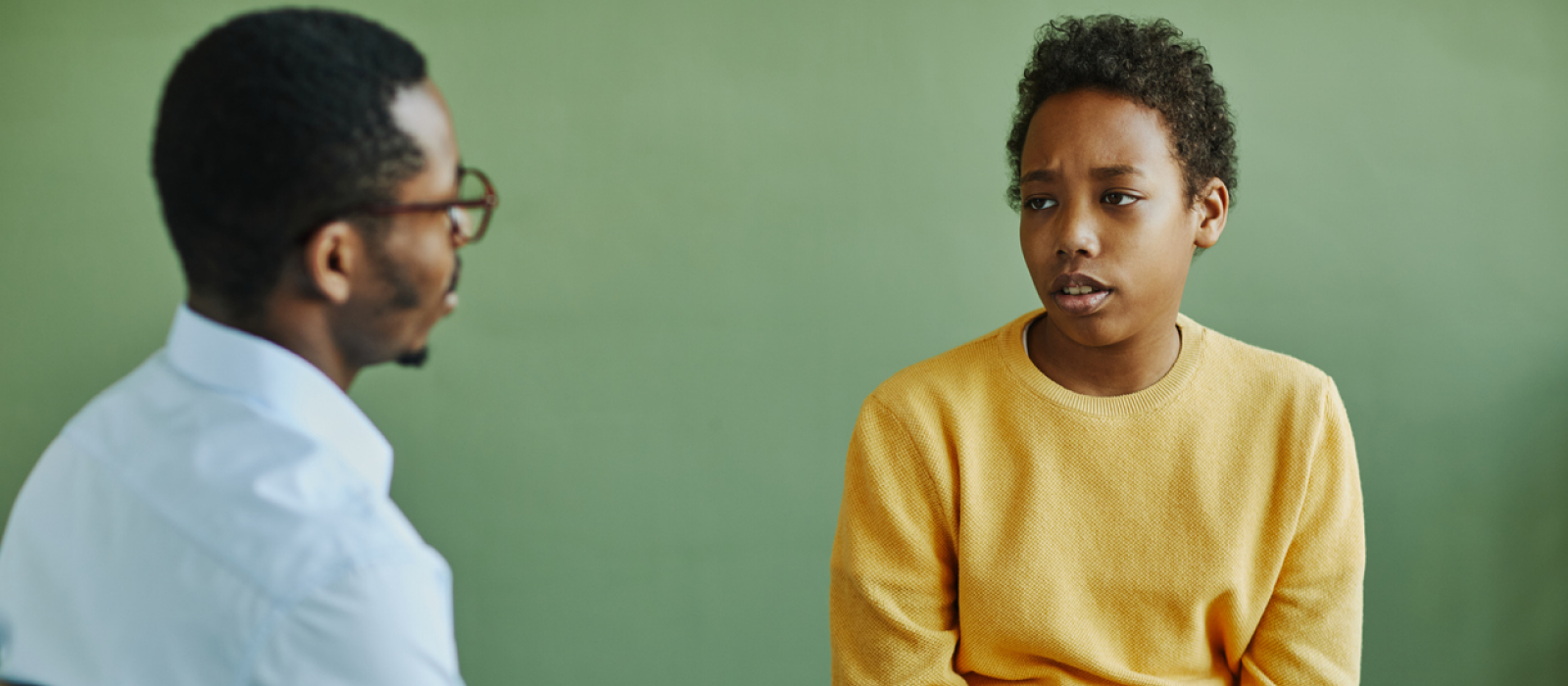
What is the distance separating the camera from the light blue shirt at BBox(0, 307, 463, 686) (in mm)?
573

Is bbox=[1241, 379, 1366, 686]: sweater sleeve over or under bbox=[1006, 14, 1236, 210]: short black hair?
under

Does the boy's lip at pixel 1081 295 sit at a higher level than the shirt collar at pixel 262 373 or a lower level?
higher

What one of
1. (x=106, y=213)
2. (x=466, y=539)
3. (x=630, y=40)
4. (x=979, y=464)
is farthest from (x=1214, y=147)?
(x=106, y=213)

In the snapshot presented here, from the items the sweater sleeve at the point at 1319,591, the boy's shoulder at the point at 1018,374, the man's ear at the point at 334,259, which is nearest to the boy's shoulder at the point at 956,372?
the boy's shoulder at the point at 1018,374

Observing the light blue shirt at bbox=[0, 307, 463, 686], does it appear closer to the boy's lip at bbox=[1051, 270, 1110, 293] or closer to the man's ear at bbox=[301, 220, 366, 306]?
the man's ear at bbox=[301, 220, 366, 306]

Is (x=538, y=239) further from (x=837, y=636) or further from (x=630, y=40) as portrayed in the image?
(x=837, y=636)

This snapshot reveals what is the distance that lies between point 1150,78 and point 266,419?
86 cm

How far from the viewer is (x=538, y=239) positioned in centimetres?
159

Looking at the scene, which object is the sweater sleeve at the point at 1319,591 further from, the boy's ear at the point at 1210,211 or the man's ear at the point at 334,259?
the man's ear at the point at 334,259

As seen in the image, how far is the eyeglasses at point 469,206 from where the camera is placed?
0.72 metres

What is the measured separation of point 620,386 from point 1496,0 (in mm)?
1490

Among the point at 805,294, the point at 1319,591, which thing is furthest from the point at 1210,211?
the point at 805,294

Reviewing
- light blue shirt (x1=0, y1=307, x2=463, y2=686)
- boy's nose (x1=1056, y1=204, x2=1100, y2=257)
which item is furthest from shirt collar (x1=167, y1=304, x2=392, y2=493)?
boy's nose (x1=1056, y1=204, x2=1100, y2=257)

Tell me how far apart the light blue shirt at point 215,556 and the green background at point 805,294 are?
941 mm
